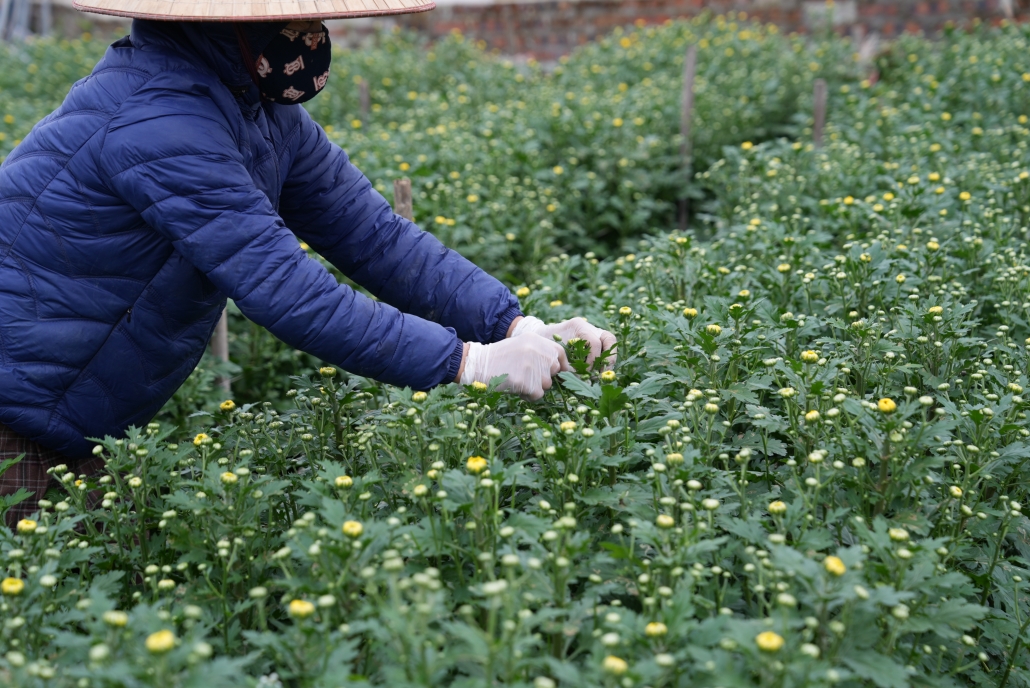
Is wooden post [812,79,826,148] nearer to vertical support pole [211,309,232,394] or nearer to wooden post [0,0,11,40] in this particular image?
vertical support pole [211,309,232,394]

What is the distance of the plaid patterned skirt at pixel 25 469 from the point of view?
2482 mm

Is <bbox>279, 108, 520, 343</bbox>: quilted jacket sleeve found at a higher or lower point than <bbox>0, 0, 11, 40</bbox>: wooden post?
lower

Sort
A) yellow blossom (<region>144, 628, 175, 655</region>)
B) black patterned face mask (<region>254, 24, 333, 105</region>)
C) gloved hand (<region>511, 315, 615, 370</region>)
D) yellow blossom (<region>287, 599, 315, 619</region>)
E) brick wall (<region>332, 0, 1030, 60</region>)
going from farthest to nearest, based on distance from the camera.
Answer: brick wall (<region>332, 0, 1030, 60</region>)
gloved hand (<region>511, 315, 615, 370</region>)
black patterned face mask (<region>254, 24, 333, 105</region>)
yellow blossom (<region>287, 599, 315, 619</region>)
yellow blossom (<region>144, 628, 175, 655</region>)

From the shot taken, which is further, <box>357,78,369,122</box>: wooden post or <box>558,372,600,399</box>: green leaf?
<box>357,78,369,122</box>: wooden post

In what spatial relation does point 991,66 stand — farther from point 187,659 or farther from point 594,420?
point 187,659

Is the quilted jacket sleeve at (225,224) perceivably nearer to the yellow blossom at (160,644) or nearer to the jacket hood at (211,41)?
the jacket hood at (211,41)

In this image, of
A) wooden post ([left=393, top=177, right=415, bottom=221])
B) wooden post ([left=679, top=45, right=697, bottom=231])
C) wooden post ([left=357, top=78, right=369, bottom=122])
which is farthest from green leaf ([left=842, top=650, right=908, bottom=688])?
wooden post ([left=357, top=78, right=369, bottom=122])

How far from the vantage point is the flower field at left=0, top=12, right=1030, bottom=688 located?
1.57 meters

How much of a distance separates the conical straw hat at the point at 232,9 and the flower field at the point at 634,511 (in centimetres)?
95

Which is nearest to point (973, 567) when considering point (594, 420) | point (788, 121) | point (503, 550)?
point (594, 420)

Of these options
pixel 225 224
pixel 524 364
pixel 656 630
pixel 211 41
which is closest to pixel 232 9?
pixel 211 41

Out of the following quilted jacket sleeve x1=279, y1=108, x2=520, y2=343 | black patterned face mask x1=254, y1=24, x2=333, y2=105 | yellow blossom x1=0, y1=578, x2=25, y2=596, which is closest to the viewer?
yellow blossom x1=0, y1=578, x2=25, y2=596

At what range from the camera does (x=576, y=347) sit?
2.43m

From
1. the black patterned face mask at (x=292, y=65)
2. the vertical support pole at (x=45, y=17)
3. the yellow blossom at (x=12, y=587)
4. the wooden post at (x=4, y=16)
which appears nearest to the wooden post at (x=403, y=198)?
the black patterned face mask at (x=292, y=65)
